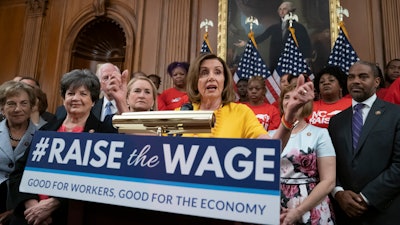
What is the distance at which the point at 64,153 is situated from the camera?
113 cm

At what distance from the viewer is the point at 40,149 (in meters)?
1.18

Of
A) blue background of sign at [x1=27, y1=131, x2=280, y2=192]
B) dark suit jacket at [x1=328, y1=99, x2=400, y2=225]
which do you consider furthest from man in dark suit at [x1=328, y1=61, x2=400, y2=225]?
blue background of sign at [x1=27, y1=131, x2=280, y2=192]

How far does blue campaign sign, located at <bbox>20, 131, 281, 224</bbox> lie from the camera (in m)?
0.89

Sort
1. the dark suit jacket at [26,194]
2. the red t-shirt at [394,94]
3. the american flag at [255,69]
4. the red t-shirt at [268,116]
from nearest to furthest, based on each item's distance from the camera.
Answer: the dark suit jacket at [26,194] < the red t-shirt at [394,94] < the red t-shirt at [268,116] < the american flag at [255,69]

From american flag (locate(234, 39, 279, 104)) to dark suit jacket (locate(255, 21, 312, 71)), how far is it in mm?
267

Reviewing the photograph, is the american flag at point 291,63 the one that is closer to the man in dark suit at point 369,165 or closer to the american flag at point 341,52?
the american flag at point 341,52

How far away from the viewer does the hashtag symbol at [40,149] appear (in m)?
1.17

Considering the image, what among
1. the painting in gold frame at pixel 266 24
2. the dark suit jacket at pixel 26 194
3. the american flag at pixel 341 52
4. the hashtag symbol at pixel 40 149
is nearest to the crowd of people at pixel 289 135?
the dark suit jacket at pixel 26 194

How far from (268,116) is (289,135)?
1844 mm

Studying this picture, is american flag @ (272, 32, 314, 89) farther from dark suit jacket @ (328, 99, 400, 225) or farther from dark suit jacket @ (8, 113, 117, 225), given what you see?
dark suit jacket @ (8, 113, 117, 225)

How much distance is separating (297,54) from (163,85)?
2.08 meters

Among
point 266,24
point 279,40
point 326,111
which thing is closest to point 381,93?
point 326,111

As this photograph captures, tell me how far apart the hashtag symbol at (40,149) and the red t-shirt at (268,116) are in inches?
94.8

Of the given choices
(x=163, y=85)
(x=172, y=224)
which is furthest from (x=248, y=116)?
(x=163, y=85)
